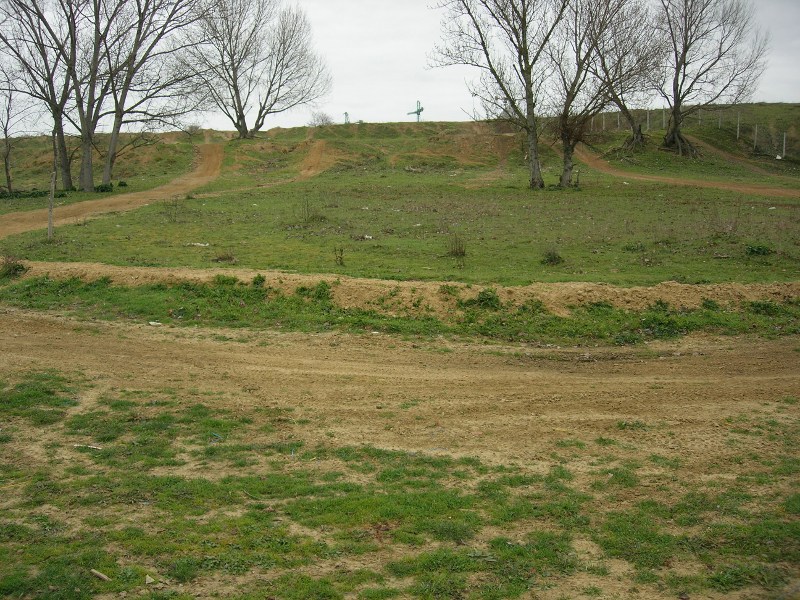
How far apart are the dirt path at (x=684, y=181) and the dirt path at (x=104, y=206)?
23.9 metres

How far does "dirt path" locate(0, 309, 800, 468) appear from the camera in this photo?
8.45 m

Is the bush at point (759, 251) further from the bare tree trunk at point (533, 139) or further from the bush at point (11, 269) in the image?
the bush at point (11, 269)

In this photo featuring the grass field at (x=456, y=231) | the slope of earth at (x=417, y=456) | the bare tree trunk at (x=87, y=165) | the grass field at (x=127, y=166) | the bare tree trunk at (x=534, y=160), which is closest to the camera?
the slope of earth at (x=417, y=456)

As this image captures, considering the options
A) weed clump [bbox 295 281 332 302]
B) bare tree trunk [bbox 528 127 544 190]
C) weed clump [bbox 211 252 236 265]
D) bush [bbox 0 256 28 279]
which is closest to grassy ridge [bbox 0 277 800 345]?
weed clump [bbox 295 281 332 302]

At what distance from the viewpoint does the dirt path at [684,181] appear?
32031 millimetres

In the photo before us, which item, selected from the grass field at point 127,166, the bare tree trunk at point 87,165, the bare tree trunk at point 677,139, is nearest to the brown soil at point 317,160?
the grass field at point 127,166

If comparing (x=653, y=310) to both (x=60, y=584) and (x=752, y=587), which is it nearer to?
(x=752, y=587)

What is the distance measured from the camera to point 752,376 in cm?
1049

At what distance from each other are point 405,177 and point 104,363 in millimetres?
29232

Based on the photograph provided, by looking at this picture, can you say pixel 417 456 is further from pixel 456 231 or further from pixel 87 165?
pixel 87 165

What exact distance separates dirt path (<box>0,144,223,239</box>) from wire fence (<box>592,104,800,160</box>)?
3219 cm

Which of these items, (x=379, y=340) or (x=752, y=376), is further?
(x=379, y=340)

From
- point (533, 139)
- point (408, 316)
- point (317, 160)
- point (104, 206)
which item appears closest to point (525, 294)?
point (408, 316)

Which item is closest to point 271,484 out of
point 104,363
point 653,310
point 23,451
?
point 23,451
